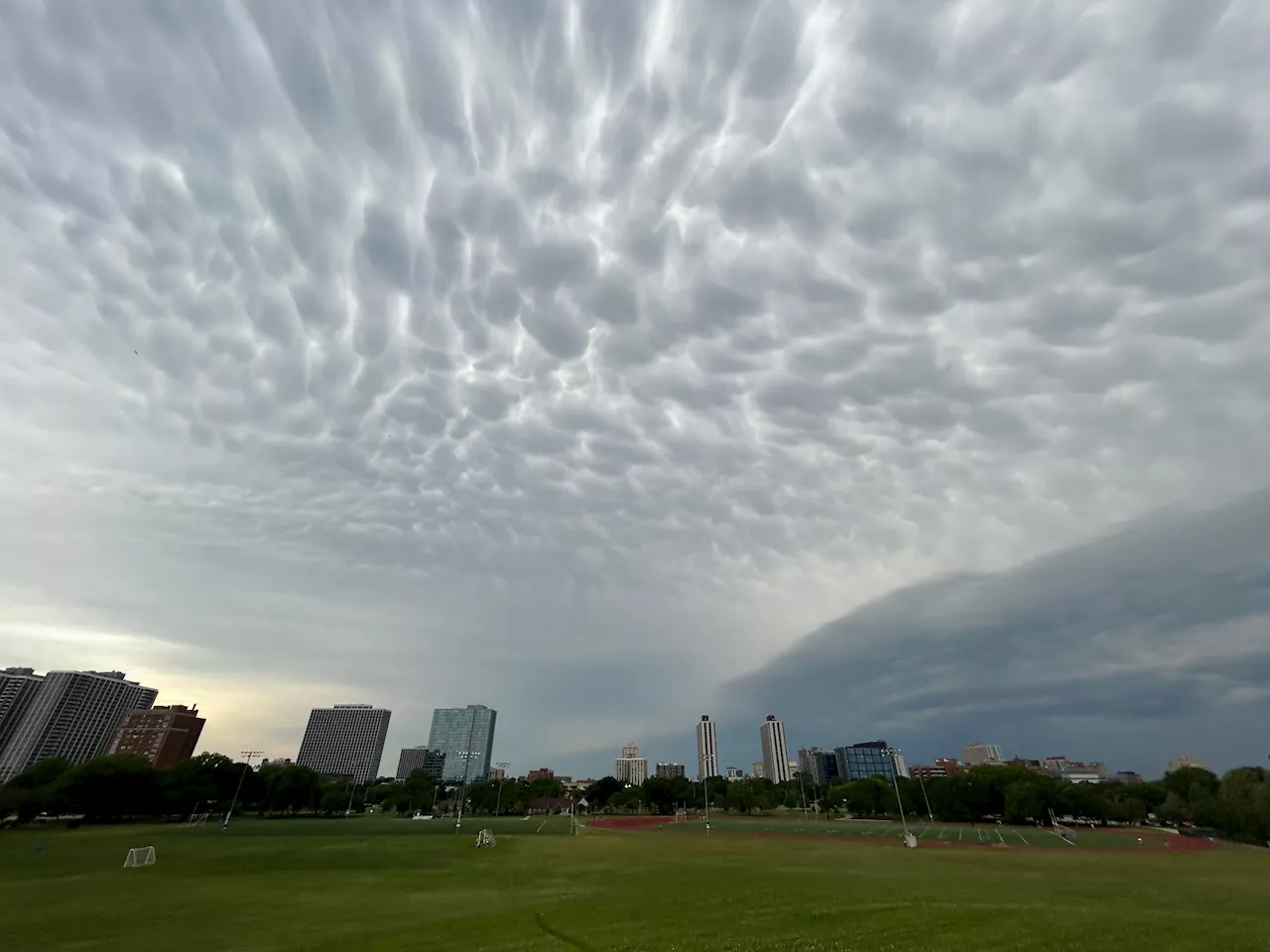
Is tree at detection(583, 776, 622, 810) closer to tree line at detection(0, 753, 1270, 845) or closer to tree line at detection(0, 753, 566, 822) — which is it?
tree line at detection(0, 753, 1270, 845)

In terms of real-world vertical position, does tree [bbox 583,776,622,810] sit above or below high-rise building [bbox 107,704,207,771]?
below

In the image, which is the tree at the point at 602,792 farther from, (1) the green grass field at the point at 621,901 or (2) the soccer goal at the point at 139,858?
(2) the soccer goal at the point at 139,858

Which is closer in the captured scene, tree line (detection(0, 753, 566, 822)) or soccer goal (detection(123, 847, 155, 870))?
soccer goal (detection(123, 847, 155, 870))

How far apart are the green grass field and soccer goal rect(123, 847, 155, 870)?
3.85 feet

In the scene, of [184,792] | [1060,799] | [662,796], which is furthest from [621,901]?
[662,796]

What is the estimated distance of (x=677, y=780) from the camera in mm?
161750

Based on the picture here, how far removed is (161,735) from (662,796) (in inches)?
6594

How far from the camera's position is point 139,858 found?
1630 inches

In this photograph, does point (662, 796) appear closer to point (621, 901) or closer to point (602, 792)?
point (602, 792)

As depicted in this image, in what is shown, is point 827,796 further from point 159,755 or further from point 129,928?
point 159,755

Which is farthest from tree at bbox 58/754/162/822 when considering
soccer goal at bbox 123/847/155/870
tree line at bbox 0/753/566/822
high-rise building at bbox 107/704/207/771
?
high-rise building at bbox 107/704/207/771

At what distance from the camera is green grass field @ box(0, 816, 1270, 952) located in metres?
19.1

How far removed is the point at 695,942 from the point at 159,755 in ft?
780

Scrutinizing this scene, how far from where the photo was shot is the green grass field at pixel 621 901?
62.7 ft
